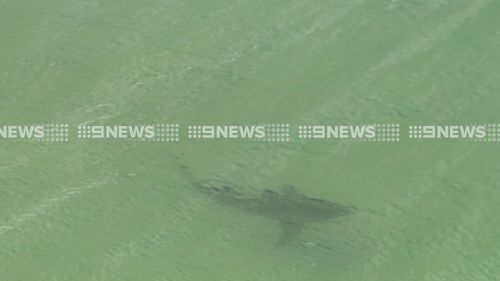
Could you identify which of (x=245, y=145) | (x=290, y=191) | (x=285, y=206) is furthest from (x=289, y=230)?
(x=245, y=145)

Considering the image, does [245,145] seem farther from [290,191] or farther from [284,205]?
[284,205]

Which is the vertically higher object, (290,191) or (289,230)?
(290,191)

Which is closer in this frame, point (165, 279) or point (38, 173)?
point (165, 279)

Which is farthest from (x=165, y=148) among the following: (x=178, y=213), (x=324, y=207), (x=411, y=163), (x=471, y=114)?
(x=471, y=114)

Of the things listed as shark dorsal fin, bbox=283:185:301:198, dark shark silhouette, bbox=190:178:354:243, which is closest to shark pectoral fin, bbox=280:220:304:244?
dark shark silhouette, bbox=190:178:354:243

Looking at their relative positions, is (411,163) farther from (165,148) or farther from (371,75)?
(165,148)
